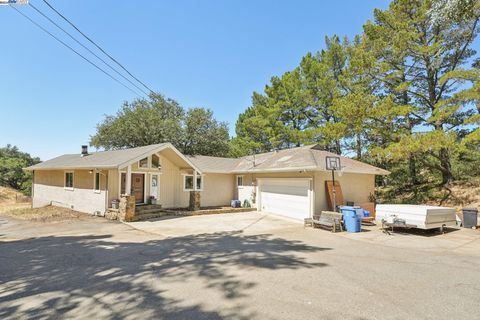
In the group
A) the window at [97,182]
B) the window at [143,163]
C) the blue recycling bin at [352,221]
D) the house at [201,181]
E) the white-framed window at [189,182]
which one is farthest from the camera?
the white-framed window at [189,182]

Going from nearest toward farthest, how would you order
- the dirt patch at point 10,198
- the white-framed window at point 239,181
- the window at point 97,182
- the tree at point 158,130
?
the window at point 97,182
the white-framed window at point 239,181
the dirt patch at point 10,198
the tree at point 158,130

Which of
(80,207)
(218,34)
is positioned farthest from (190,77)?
(80,207)

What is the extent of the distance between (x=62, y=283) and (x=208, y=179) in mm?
14018

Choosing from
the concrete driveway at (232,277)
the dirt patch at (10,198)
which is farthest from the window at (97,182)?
the dirt patch at (10,198)

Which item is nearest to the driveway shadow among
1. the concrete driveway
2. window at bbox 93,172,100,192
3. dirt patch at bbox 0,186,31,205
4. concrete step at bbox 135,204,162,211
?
the concrete driveway

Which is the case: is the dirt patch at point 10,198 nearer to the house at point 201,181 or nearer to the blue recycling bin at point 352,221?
the house at point 201,181

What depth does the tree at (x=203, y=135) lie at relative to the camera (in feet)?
104

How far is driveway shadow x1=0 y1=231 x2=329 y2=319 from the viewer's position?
13.9 ft

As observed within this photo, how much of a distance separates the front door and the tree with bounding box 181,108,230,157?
15.8 m

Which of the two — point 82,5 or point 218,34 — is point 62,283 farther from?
point 218,34

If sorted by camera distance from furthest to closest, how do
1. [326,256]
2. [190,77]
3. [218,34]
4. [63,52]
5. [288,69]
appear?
[288,69] < [190,77] < [218,34] < [63,52] < [326,256]

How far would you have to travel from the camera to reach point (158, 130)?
1204 inches

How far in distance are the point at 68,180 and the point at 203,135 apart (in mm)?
16126

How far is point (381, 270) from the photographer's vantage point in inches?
247
